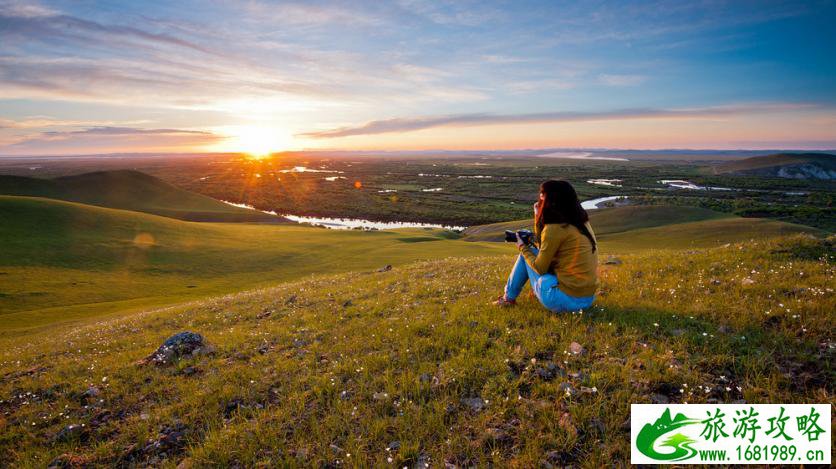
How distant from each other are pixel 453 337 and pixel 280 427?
4105 mm

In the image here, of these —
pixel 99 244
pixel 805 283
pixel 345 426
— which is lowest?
pixel 99 244

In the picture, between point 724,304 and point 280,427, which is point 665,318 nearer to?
point 724,304

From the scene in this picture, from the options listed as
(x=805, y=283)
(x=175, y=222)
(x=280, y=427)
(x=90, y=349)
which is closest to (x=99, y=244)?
(x=175, y=222)

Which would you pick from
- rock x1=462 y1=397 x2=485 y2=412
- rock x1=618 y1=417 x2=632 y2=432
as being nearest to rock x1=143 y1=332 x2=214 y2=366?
rock x1=462 y1=397 x2=485 y2=412

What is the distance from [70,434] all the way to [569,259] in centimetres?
1079

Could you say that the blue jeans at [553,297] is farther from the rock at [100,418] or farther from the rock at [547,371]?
the rock at [100,418]

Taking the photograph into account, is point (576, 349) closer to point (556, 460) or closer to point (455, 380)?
point (455, 380)

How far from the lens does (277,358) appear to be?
920 centimetres

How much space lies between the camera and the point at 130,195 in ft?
410

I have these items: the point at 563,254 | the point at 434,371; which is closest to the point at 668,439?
the point at 434,371

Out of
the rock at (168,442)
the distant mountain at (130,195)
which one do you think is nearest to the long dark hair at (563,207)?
the rock at (168,442)

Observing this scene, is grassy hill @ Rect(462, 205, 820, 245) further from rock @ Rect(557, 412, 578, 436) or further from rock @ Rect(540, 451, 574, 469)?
rock @ Rect(540, 451, 574, 469)

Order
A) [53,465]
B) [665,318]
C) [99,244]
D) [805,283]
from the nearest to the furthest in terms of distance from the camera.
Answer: [53,465]
[665,318]
[805,283]
[99,244]

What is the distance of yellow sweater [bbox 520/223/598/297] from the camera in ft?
27.7
